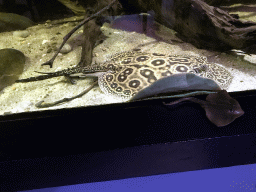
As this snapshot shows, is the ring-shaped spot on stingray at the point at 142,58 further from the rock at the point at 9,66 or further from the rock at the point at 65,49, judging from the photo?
the rock at the point at 9,66

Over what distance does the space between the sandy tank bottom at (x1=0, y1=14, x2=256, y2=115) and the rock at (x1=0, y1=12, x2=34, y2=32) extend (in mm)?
102

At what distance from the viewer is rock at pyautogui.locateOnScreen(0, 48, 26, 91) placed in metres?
1.97

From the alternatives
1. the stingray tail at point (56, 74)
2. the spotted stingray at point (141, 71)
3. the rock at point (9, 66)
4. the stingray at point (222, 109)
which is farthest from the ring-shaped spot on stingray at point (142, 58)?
the rock at point (9, 66)

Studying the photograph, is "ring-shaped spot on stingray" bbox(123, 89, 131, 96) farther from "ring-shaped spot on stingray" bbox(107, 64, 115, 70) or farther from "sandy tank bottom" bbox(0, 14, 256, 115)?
"ring-shaped spot on stingray" bbox(107, 64, 115, 70)

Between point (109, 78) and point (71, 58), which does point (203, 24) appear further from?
point (71, 58)

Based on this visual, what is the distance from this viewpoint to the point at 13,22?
260 cm

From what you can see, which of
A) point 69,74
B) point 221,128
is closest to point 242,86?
point 221,128

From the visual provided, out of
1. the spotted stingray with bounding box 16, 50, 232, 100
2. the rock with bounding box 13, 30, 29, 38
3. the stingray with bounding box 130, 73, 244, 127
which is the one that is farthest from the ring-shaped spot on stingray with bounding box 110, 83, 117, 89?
the rock with bounding box 13, 30, 29, 38

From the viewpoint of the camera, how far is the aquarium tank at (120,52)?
5.62 feet

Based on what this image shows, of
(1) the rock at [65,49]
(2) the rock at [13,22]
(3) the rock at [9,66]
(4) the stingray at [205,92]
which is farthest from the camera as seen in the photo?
(1) the rock at [65,49]

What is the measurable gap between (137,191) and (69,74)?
140 cm

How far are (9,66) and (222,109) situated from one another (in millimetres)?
2246

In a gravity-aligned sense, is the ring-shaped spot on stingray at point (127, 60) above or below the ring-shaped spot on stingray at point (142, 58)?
below

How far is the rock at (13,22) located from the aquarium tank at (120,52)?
0.5 inches
